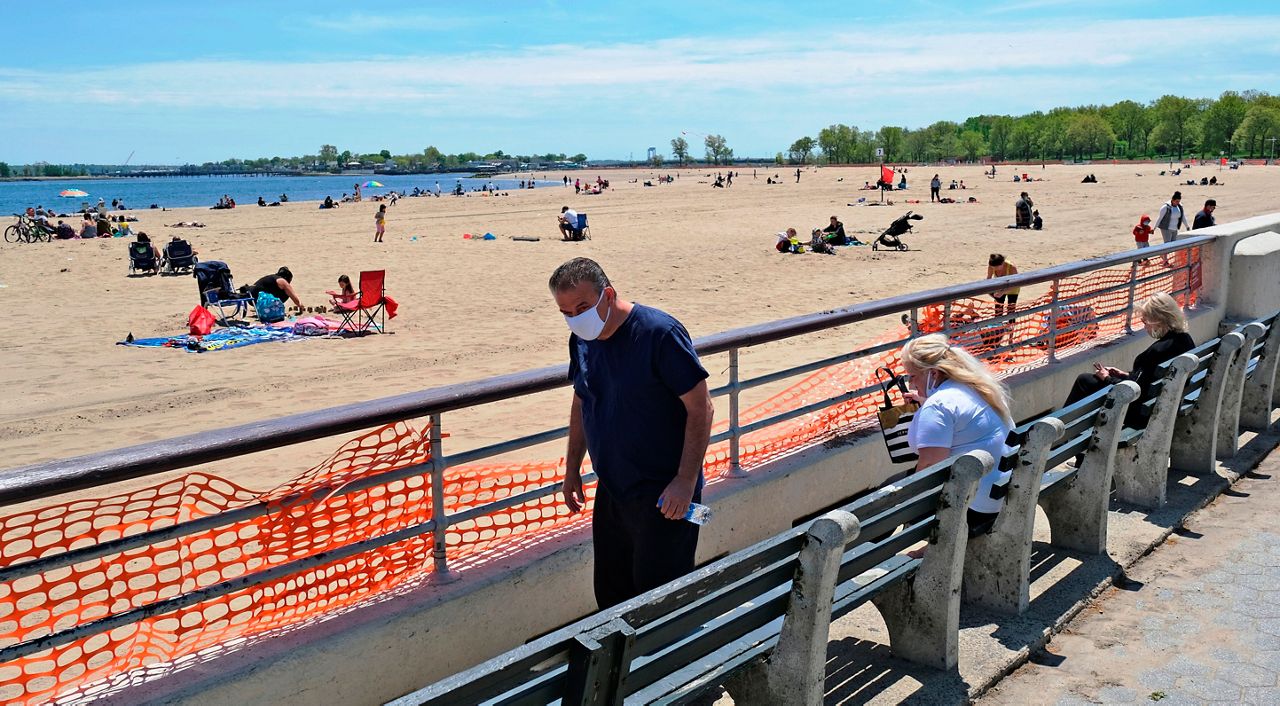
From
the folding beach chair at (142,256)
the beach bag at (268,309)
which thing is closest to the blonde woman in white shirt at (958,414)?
the beach bag at (268,309)

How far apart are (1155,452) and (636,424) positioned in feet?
11.5

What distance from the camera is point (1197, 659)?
3.86 m

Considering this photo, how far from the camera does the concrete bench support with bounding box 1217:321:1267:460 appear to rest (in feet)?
20.7

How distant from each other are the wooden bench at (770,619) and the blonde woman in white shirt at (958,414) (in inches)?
14.0

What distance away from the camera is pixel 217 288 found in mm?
16188

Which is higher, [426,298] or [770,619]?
[770,619]

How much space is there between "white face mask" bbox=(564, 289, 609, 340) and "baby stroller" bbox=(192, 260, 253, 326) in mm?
14064

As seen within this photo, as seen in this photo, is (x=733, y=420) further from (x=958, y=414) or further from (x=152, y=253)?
(x=152, y=253)

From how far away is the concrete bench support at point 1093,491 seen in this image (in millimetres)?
4777

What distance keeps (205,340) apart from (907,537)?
12.7 meters

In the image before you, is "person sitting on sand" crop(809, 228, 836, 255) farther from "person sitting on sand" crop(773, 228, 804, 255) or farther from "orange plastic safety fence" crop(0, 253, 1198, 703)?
"orange plastic safety fence" crop(0, 253, 1198, 703)

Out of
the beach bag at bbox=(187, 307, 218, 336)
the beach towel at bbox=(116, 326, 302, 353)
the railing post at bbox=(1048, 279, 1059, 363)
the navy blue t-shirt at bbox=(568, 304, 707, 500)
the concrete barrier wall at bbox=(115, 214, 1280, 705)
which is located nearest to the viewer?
the concrete barrier wall at bbox=(115, 214, 1280, 705)

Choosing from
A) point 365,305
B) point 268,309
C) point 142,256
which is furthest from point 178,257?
point 365,305

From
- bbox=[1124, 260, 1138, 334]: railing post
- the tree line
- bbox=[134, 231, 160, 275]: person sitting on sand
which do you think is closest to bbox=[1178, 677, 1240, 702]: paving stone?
bbox=[1124, 260, 1138, 334]: railing post
